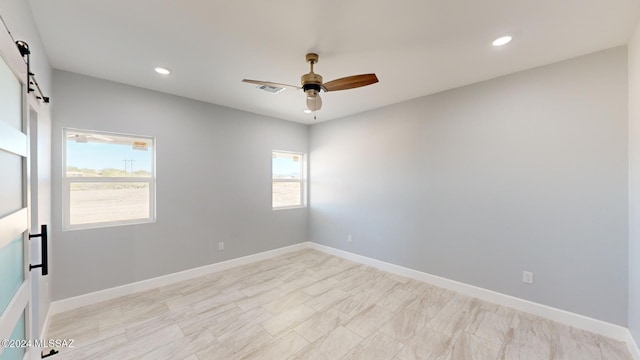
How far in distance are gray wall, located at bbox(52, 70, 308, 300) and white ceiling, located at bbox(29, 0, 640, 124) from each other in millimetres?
381

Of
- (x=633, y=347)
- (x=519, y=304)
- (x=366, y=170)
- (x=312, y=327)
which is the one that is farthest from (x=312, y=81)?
(x=633, y=347)

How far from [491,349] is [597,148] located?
215 centimetres

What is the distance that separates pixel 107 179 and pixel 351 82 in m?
3.17

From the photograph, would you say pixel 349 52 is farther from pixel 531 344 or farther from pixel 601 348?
pixel 601 348

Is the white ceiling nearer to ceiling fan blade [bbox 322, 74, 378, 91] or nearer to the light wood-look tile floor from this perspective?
ceiling fan blade [bbox 322, 74, 378, 91]

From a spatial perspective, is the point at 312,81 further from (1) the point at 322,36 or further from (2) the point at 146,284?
(2) the point at 146,284

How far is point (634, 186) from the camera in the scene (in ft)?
6.93

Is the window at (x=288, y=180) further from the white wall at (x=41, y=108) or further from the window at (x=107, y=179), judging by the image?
the white wall at (x=41, y=108)

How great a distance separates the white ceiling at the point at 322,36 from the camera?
5.90ft

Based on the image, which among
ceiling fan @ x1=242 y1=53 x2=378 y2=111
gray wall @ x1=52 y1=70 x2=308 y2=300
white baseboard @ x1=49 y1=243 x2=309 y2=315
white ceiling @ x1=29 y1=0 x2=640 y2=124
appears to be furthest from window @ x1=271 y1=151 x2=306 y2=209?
ceiling fan @ x1=242 y1=53 x2=378 y2=111

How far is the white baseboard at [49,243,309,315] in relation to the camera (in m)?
2.76

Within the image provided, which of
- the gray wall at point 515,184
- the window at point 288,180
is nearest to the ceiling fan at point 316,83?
the gray wall at point 515,184

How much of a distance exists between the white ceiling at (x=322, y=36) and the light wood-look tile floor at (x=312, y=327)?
2672 mm

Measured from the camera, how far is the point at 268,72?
281 cm
